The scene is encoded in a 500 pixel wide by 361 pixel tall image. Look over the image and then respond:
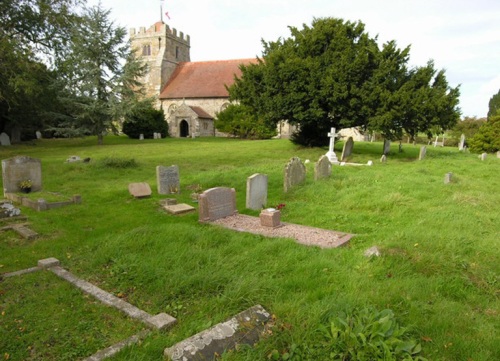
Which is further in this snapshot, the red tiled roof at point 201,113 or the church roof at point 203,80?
the church roof at point 203,80

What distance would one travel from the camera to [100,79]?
94.0 feet

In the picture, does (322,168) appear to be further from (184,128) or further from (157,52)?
(157,52)

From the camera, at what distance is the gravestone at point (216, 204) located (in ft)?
24.1

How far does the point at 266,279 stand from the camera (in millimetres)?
4223

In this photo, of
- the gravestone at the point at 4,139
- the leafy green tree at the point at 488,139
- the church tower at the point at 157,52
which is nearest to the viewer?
the leafy green tree at the point at 488,139

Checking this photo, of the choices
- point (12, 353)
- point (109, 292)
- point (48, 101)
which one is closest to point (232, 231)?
point (109, 292)

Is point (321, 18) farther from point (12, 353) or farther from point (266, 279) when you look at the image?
point (12, 353)

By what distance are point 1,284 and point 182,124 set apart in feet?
126

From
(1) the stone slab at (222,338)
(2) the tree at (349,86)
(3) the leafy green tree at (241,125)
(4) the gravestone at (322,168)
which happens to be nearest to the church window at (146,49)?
(3) the leafy green tree at (241,125)

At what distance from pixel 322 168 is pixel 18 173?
29.1 ft

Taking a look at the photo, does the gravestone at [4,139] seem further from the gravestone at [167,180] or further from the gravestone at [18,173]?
the gravestone at [167,180]

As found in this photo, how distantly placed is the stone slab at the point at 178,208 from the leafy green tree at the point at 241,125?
2749 centimetres

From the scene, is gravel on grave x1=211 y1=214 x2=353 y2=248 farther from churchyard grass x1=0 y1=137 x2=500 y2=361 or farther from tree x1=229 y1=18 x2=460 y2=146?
tree x1=229 y1=18 x2=460 y2=146

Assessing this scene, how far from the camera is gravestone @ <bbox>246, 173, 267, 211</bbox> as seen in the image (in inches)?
334
